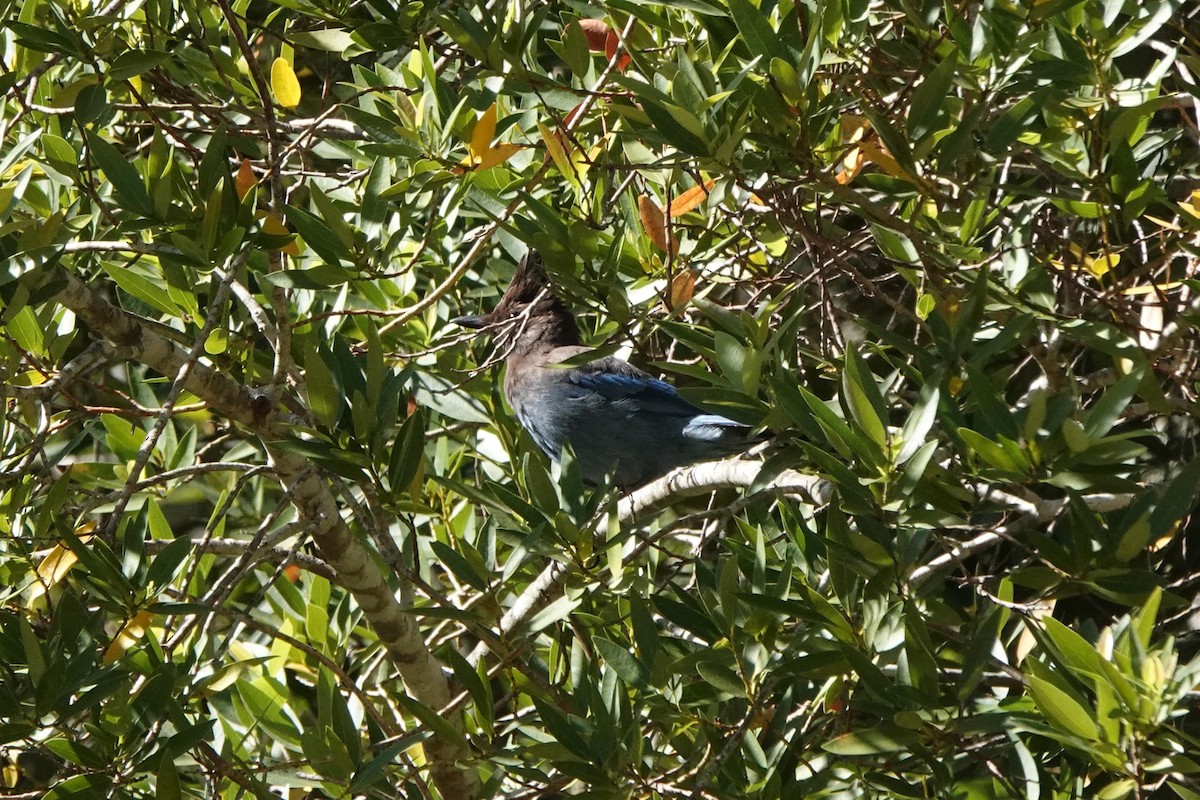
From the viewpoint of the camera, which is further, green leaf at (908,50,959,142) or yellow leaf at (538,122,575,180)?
yellow leaf at (538,122,575,180)

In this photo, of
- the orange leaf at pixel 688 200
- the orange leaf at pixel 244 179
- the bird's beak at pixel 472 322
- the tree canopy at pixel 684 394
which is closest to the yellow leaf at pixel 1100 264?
the tree canopy at pixel 684 394

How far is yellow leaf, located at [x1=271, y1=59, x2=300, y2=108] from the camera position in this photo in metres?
2.89

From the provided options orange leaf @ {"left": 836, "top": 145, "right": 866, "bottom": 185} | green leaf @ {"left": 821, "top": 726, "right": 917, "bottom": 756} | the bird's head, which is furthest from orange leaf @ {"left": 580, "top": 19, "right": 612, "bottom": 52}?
green leaf @ {"left": 821, "top": 726, "right": 917, "bottom": 756}

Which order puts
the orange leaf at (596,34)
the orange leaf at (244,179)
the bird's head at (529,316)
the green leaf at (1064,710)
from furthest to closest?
1. the bird's head at (529,316)
2. the orange leaf at (596,34)
3. the orange leaf at (244,179)
4. the green leaf at (1064,710)

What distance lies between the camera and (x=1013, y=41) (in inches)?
83.9

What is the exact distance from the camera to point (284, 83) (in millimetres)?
2906

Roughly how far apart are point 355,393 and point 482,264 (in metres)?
2.20

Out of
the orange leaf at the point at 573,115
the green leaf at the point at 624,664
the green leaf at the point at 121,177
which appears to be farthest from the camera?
the orange leaf at the point at 573,115

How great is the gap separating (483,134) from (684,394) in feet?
2.60

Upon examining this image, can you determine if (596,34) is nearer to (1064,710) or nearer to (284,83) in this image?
(284,83)

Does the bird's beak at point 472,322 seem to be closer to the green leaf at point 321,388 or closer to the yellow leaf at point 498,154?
the yellow leaf at point 498,154

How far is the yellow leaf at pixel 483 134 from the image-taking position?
2.52 meters

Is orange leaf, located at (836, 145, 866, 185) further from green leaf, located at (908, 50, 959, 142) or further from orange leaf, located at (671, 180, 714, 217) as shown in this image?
green leaf, located at (908, 50, 959, 142)

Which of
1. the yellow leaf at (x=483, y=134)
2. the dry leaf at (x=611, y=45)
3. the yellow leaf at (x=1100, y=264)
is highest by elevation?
the dry leaf at (x=611, y=45)
